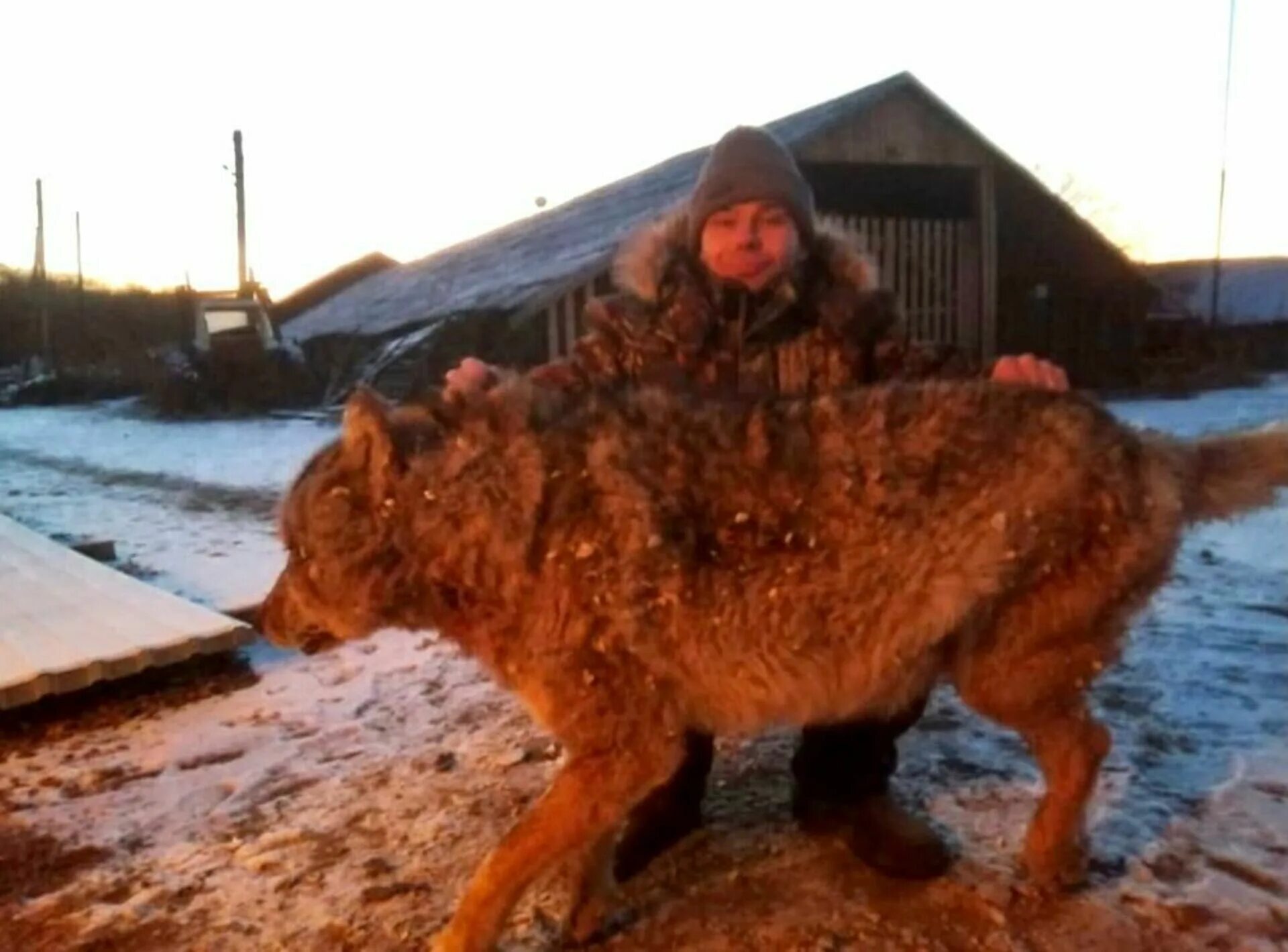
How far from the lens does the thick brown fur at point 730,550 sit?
2973mm

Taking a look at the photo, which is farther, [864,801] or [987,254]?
[987,254]

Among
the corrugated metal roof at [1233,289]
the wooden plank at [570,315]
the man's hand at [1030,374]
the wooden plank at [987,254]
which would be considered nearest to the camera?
the man's hand at [1030,374]

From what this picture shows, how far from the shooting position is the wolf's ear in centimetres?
310

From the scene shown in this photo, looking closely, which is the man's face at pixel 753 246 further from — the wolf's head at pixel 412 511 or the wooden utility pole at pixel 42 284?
the wooden utility pole at pixel 42 284

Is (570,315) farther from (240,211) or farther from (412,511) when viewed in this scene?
(240,211)

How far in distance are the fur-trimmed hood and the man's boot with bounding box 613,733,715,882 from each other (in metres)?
1.56

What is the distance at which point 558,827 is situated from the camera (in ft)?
9.66

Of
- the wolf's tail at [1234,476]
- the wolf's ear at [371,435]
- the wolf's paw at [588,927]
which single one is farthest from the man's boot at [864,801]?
the wolf's ear at [371,435]

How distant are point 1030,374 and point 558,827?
74.8 inches

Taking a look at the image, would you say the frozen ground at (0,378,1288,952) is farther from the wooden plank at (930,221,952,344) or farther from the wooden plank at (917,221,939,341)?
the wooden plank at (930,221,952,344)

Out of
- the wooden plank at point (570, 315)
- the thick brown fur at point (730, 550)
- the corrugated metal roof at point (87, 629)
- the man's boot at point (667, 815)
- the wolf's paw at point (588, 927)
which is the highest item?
the wooden plank at point (570, 315)

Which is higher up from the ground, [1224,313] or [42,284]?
[42,284]

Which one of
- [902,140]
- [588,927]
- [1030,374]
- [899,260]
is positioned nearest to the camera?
[588,927]

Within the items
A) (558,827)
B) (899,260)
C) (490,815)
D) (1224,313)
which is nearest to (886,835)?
(558,827)
